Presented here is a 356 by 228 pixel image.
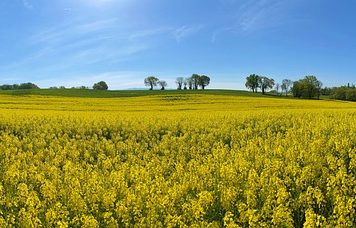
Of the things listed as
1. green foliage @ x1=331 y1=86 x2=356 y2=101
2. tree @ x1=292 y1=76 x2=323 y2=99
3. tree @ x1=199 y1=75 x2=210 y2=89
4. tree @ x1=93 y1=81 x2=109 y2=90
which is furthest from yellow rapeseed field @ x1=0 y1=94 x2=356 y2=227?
tree @ x1=93 y1=81 x2=109 y2=90

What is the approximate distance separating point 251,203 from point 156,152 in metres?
9.54

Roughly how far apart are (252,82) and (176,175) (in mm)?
100866

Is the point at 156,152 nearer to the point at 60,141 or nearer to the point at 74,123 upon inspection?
the point at 60,141

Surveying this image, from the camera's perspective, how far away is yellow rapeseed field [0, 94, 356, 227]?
703cm

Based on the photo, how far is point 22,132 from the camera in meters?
20.0

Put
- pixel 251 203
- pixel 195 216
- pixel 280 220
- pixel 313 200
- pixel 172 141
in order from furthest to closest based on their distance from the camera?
1. pixel 172 141
2. pixel 313 200
3. pixel 251 203
4. pixel 195 216
5. pixel 280 220

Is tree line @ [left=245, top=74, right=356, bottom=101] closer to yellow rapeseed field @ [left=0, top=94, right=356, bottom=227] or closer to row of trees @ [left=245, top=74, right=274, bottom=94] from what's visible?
row of trees @ [left=245, top=74, right=274, bottom=94]

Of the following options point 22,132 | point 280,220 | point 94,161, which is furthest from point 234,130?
point 280,220

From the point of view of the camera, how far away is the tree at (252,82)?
357 feet

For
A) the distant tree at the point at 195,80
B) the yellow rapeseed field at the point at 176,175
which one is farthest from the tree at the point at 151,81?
the yellow rapeseed field at the point at 176,175

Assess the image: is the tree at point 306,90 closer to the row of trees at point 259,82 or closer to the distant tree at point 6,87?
the row of trees at point 259,82

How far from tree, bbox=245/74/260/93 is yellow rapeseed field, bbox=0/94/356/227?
86.2 meters

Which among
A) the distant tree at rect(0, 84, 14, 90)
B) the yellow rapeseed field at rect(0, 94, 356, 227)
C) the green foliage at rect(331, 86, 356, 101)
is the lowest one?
the yellow rapeseed field at rect(0, 94, 356, 227)

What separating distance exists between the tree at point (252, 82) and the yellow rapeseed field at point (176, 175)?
86200mm
